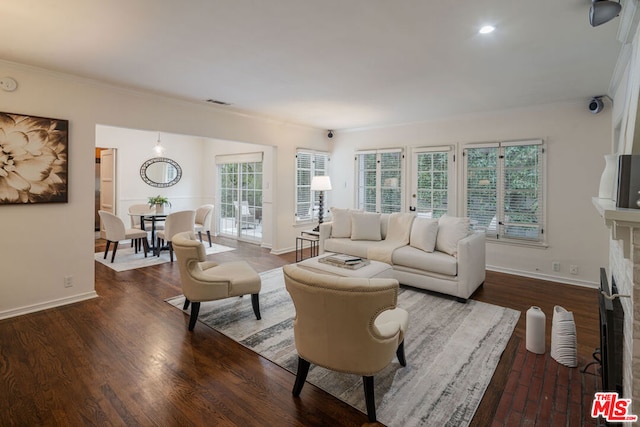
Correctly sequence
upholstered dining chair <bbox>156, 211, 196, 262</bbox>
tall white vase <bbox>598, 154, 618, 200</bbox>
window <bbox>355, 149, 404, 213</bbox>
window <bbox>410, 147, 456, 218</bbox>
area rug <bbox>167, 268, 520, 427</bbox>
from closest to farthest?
area rug <bbox>167, 268, 520, 427</bbox>, tall white vase <bbox>598, 154, 618, 200</bbox>, window <bbox>410, 147, 456, 218</bbox>, upholstered dining chair <bbox>156, 211, 196, 262</bbox>, window <bbox>355, 149, 404, 213</bbox>

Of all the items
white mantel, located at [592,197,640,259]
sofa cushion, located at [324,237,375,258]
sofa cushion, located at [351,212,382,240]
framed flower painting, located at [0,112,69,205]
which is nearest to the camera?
white mantel, located at [592,197,640,259]

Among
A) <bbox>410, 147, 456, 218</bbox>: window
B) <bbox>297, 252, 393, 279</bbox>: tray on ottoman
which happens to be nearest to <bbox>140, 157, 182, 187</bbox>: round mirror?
<bbox>297, 252, 393, 279</bbox>: tray on ottoman

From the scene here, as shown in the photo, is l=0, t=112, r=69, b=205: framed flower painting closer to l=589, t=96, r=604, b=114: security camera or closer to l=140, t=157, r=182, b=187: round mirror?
l=140, t=157, r=182, b=187: round mirror

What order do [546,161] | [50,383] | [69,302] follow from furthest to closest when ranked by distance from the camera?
1. [546,161]
2. [69,302]
3. [50,383]

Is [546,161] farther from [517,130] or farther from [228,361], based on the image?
[228,361]

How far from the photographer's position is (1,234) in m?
3.15

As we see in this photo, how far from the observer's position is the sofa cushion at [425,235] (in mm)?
4160

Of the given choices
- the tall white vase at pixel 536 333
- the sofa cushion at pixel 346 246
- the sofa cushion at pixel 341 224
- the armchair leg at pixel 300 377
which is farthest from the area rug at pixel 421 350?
the sofa cushion at pixel 341 224

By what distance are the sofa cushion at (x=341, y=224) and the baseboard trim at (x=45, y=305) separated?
131 inches

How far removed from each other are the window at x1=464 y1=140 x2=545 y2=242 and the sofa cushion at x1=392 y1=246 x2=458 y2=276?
1591mm

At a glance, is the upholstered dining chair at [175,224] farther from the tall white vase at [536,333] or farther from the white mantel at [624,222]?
the white mantel at [624,222]

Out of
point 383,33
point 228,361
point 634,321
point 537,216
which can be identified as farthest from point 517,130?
point 228,361

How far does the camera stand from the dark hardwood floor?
1896 mm

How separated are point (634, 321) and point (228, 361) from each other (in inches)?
98.0
